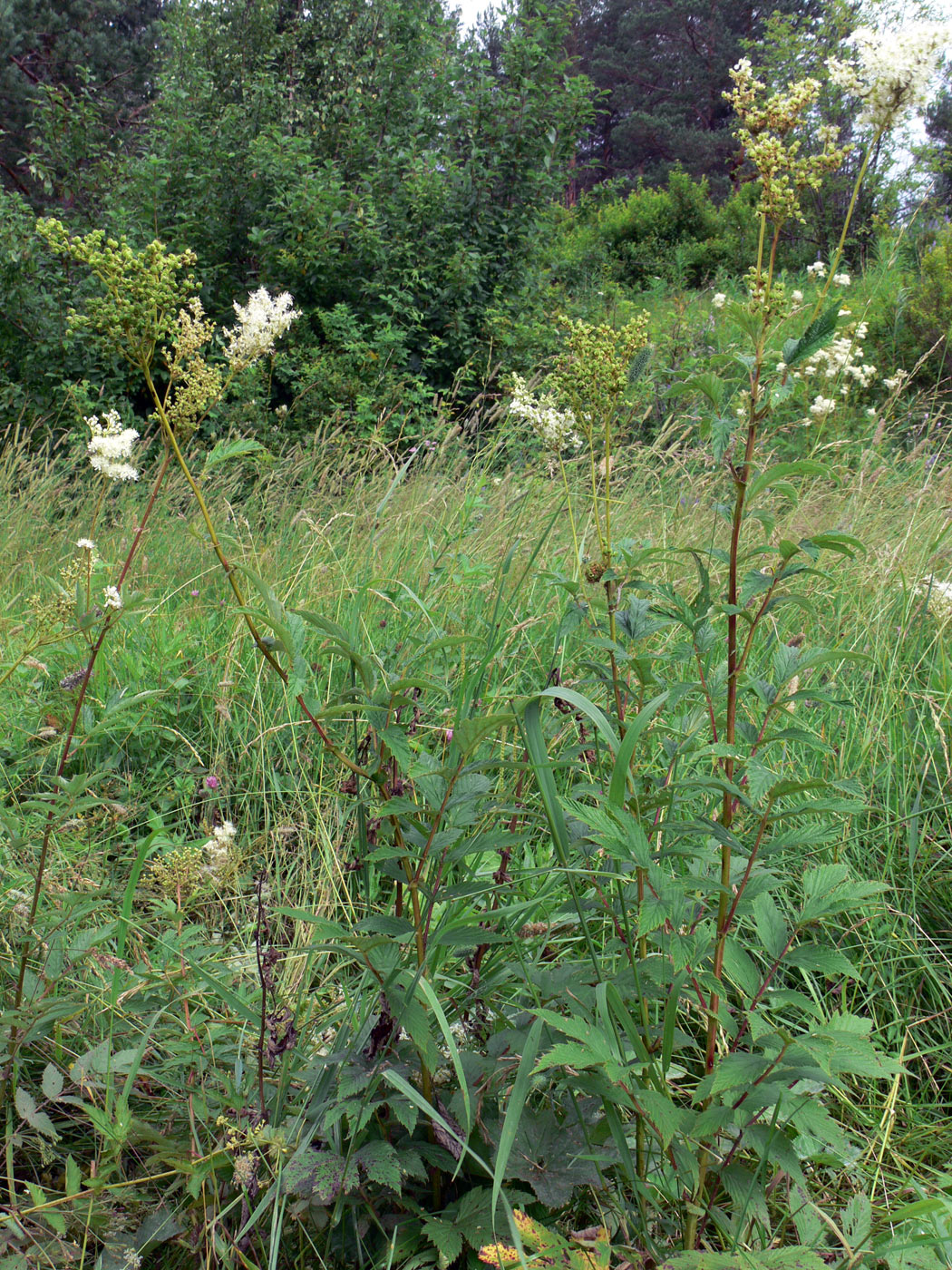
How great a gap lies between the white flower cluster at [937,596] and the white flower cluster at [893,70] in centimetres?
136

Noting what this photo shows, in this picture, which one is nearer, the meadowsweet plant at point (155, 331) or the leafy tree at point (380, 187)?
the meadowsweet plant at point (155, 331)

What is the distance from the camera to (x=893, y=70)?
1176 mm

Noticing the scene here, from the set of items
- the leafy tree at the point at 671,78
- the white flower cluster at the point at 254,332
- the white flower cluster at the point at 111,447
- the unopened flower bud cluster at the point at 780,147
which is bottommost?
the white flower cluster at the point at 111,447

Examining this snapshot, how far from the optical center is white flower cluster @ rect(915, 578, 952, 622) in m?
2.27

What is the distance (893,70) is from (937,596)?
1595 millimetres

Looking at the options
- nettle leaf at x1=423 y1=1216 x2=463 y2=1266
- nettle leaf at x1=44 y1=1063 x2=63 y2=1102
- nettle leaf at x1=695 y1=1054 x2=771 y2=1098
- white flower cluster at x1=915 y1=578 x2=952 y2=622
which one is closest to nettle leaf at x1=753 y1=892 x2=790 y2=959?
nettle leaf at x1=695 y1=1054 x2=771 y2=1098

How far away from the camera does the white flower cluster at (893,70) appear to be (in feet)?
3.81

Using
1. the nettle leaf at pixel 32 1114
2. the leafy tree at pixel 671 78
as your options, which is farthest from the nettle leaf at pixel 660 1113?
the leafy tree at pixel 671 78

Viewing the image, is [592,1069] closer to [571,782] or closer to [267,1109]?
[267,1109]

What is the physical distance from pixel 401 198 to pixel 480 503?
5354mm

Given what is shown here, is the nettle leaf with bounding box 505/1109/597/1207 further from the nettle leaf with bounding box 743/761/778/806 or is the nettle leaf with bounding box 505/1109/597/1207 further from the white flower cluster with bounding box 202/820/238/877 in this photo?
the white flower cluster with bounding box 202/820/238/877

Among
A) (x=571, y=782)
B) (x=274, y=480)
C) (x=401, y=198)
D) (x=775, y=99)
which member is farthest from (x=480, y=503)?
(x=401, y=198)

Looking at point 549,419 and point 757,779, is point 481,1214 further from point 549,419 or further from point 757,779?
point 549,419

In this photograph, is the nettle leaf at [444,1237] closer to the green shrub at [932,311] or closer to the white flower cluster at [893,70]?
the white flower cluster at [893,70]
